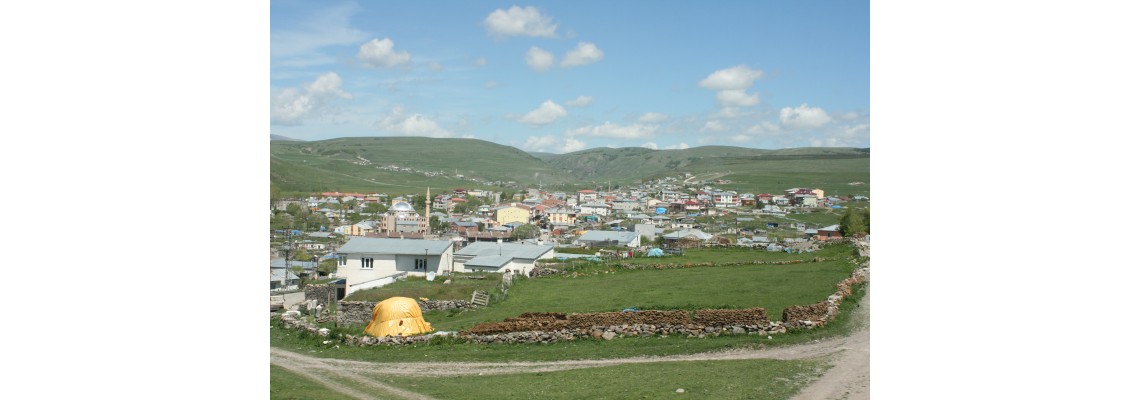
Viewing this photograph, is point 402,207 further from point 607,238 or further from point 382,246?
point 607,238

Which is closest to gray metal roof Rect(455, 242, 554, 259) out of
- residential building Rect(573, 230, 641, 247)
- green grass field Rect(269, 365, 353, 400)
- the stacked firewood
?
residential building Rect(573, 230, 641, 247)

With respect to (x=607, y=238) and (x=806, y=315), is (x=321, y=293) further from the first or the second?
(x=806, y=315)

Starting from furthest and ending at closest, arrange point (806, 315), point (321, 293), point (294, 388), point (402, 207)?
1. point (402, 207)
2. point (321, 293)
3. point (806, 315)
4. point (294, 388)

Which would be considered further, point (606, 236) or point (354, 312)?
point (606, 236)

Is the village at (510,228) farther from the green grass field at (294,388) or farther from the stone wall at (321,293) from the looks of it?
the green grass field at (294,388)

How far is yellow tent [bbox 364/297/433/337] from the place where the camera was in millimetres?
8234

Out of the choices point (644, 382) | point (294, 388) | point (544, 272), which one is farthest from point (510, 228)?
point (644, 382)

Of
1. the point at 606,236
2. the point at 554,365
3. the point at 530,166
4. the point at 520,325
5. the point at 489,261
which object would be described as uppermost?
the point at 530,166

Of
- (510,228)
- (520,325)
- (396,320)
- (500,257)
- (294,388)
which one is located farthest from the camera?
(510,228)

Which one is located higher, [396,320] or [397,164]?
[397,164]

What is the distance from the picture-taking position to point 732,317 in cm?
800

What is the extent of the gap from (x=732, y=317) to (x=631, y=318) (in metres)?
1.18

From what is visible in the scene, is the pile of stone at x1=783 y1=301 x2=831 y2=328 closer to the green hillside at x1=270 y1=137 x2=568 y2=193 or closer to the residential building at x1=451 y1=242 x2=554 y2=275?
the green hillside at x1=270 y1=137 x2=568 y2=193
